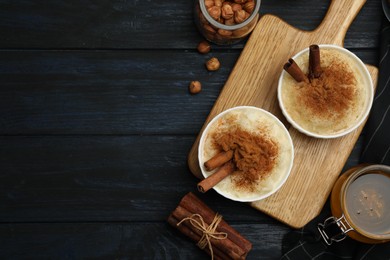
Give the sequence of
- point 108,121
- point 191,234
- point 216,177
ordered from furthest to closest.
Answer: point 108,121 → point 191,234 → point 216,177

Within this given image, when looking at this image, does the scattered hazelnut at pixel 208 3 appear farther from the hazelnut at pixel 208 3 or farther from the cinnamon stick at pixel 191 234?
the cinnamon stick at pixel 191 234

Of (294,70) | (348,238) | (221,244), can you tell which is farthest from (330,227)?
(294,70)

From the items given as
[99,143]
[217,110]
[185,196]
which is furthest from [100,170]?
[217,110]

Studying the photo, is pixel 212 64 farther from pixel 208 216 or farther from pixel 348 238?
pixel 348 238

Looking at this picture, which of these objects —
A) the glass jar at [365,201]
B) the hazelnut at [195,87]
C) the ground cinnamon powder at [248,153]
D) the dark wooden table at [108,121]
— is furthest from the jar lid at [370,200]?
the hazelnut at [195,87]

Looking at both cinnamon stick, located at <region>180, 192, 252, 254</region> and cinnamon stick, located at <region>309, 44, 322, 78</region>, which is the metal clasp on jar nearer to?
cinnamon stick, located at <region>180, 192, 252, 254</region>

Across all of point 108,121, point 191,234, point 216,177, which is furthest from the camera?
point 108,121

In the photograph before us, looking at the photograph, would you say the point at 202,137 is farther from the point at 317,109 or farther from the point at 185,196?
the point at 317,109
